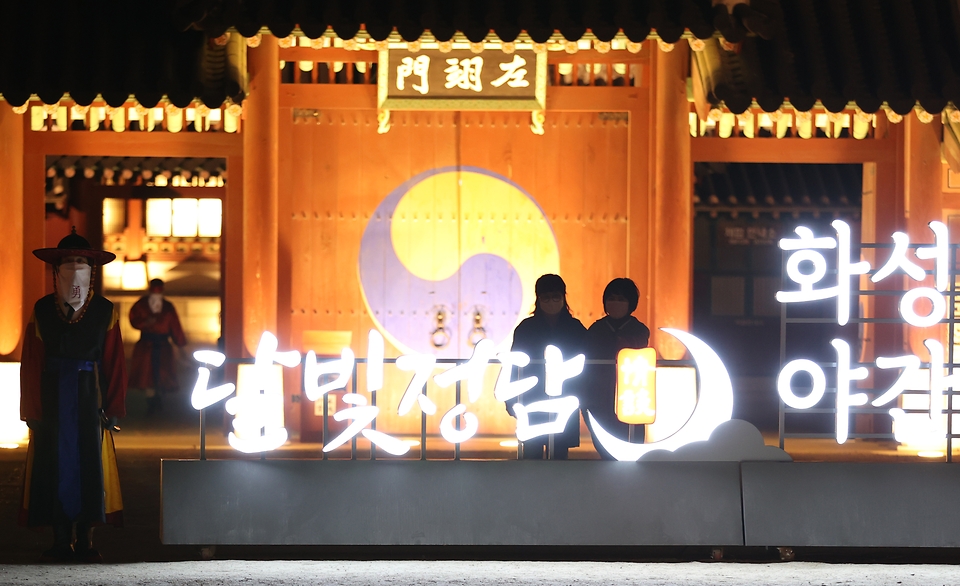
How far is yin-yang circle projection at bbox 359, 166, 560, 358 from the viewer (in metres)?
10.7

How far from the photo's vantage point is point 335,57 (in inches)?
408

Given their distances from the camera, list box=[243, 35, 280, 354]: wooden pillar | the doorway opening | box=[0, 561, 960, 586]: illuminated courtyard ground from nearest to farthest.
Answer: box=[0, 561, 960, 586]: illuminated courtyard ground → box=[243, 35, 280, 354]: wooden pillar → the doorway opening

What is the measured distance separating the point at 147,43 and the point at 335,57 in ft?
6.04

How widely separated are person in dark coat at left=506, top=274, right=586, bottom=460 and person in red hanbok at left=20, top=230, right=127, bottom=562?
2.80 m

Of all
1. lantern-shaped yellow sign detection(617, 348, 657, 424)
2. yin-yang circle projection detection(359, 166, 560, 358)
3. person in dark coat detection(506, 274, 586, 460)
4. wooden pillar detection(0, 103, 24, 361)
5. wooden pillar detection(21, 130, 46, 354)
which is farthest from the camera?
yin-yang circle projection detection(359, 166, 560, 358)

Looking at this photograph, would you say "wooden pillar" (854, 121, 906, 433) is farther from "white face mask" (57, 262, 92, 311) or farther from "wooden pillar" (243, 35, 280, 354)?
"white face mask" (57, 262, 92, 311)

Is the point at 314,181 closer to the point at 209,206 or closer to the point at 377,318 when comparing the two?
the point at 377,318

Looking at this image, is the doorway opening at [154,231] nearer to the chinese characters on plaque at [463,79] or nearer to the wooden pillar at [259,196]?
the wooden pillar at [259,196]

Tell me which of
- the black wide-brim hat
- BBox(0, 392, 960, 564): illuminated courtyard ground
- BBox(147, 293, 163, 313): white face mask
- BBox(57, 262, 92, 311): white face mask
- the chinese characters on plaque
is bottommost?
BBox(0, 392, 960, 564): illuminated courtyard ground

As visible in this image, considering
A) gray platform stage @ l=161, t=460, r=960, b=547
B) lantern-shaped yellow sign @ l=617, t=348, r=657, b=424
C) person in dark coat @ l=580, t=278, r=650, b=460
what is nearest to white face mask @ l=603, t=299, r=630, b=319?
person in dark coat @ l=580, t=278, r=650, b=460

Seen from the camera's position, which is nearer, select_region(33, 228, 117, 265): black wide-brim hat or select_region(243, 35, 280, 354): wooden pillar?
select_region(33, 228, 117, 265): black wide-brim hat

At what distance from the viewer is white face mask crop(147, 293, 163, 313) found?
49.6 feet

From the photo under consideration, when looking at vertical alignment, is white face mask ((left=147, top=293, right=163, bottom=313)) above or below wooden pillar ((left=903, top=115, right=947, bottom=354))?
below

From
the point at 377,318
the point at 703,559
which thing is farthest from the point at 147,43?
the point at 703,559
